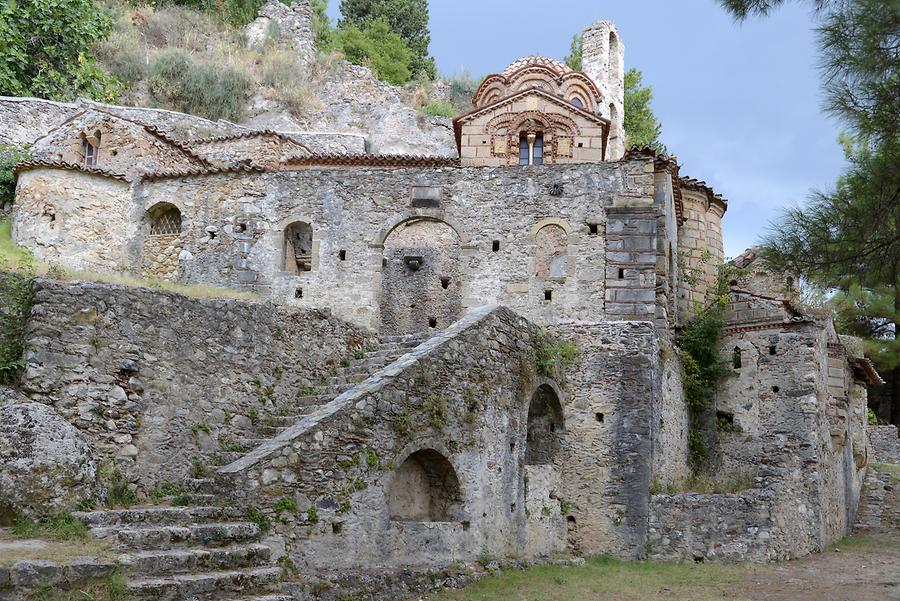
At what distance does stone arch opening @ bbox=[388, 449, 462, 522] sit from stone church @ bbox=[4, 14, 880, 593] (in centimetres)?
3

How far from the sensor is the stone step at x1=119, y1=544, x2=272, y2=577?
336 inches

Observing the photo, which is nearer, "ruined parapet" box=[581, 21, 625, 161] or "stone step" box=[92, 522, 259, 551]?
"stone step" box=[92, 522, 259, 551]

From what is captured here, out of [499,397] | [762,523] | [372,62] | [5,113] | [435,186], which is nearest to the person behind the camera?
[499,397]

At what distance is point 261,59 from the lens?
40.9 metres

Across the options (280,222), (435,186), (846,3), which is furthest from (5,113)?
(846,3)

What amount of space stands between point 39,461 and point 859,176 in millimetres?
9956

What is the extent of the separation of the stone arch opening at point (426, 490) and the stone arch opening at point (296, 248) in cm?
Answer: 767

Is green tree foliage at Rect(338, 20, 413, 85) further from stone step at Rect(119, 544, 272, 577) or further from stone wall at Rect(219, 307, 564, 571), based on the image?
stone step at Rect(119, 544, 272, 577)

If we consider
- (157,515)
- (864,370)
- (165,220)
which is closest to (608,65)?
(864,370)

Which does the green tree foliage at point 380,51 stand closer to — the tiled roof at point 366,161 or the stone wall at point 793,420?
the tiled roof at point 366,161

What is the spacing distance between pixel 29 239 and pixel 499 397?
11.6 meters

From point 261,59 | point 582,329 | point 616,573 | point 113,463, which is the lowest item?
point 616,573

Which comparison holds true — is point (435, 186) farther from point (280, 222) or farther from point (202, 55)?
point (202, 55)

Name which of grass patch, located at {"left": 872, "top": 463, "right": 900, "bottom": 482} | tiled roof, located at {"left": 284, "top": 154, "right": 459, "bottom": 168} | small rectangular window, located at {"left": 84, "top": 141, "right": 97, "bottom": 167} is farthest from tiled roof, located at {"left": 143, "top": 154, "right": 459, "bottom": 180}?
grass patch, located at {"left": 872, "top": 463, "right": 900, "bottom": 482}
